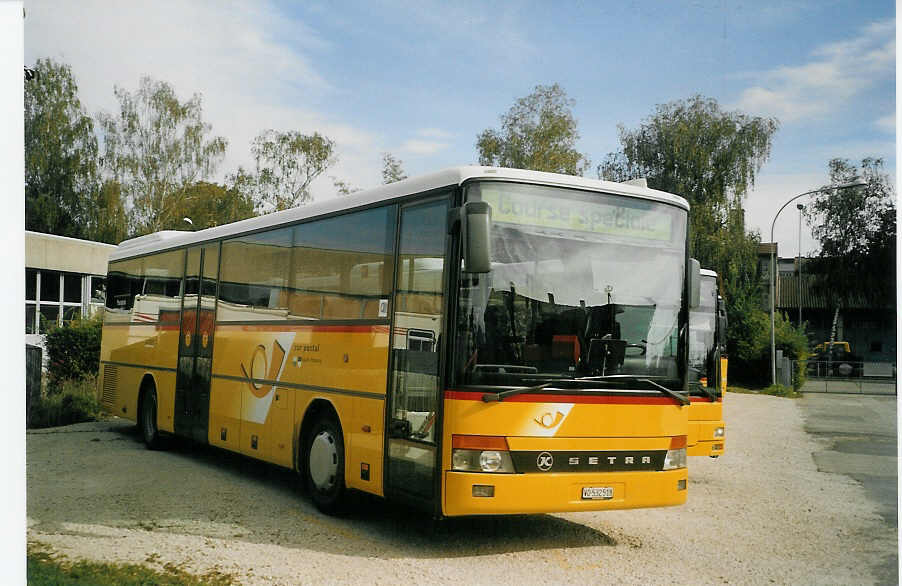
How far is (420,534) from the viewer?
343 inches

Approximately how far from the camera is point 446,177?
7984 mm

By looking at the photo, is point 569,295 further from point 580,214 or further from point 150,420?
point 150,420

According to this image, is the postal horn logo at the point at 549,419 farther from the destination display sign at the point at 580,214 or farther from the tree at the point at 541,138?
the tree at the point at 541,138

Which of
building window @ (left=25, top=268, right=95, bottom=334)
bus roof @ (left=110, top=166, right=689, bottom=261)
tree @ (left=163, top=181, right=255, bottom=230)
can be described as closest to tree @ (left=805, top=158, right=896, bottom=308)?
tree @ (left=163, top=181, right=255, bottom=230)

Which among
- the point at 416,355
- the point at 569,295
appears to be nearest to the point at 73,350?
the point at 416,355

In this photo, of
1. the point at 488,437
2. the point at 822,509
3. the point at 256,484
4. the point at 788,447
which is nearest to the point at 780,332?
the point at 788,447

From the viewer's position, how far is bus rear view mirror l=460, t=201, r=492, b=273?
23.4 feet

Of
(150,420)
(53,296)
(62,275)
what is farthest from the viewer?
(62,275)

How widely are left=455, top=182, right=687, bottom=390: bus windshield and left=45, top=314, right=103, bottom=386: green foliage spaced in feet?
61.7

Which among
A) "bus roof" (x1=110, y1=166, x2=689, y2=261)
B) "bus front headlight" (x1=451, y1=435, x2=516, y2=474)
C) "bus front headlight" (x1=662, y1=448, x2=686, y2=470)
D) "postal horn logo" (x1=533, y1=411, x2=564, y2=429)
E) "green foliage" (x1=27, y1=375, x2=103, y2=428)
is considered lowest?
"green foliage" (x1=27, y1=375, x2=103, y2=428)

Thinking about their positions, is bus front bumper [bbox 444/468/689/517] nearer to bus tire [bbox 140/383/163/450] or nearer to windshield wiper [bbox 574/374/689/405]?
windshield wiper [bbox 574/374/689/405]

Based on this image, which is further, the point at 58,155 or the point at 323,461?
the point at 58,155

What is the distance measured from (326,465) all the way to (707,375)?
645 cm
